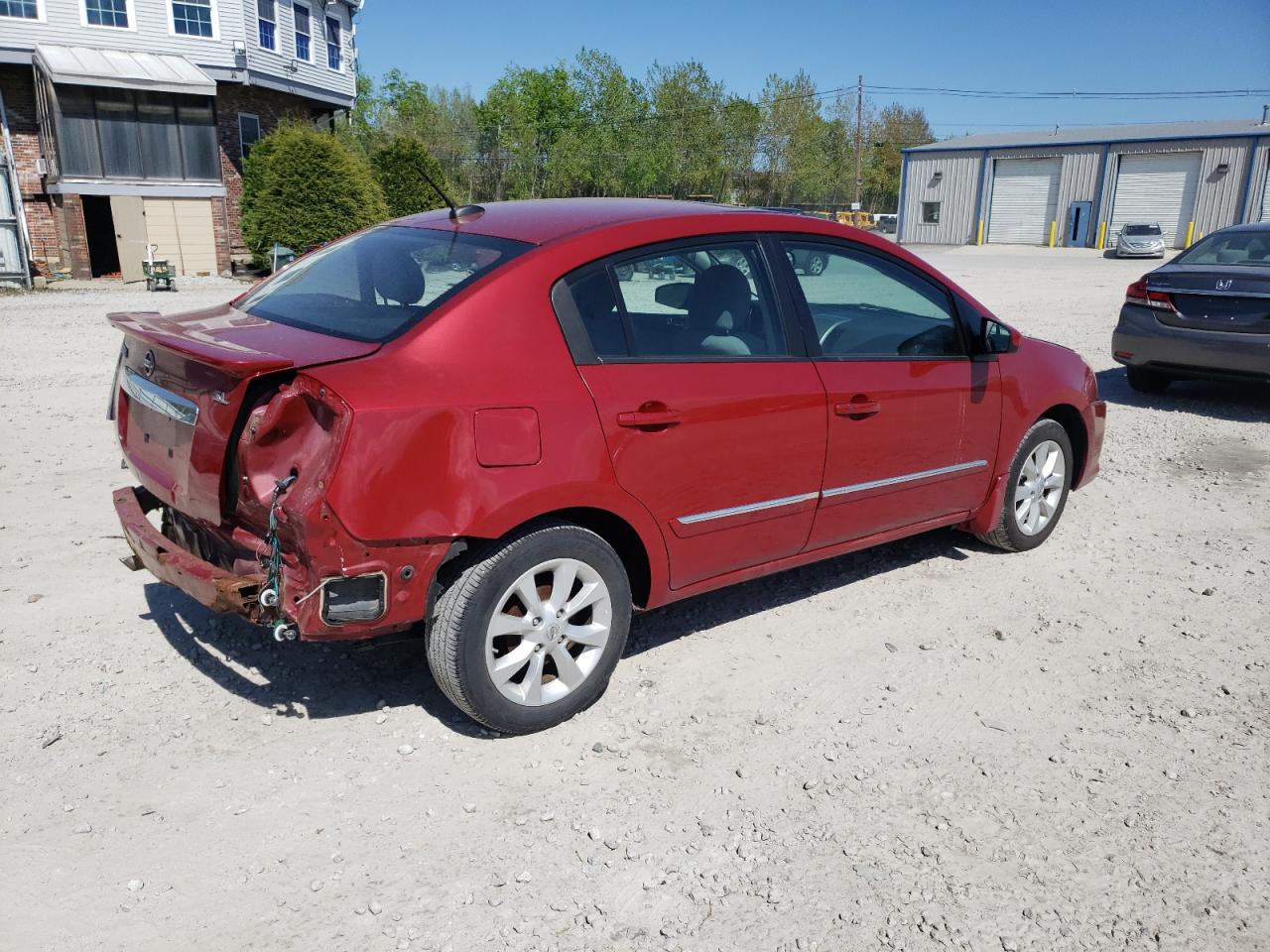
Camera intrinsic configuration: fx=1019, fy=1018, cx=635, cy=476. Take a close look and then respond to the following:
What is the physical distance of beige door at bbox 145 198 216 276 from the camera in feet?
84.2

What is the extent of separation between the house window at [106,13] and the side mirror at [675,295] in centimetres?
2695

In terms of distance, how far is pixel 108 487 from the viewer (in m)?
6.18

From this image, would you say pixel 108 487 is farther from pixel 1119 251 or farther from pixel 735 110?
pixel 735 110

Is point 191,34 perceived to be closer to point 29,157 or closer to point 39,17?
point 39,17

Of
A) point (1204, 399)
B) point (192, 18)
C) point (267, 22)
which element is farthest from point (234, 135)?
point (1204, 399)

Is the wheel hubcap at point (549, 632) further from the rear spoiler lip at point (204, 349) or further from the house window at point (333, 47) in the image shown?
the house window at point (333, 47)

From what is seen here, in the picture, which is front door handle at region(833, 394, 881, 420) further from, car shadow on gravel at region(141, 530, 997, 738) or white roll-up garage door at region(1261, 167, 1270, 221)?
white roll-up garage door at region(1261, 167, 1270, 221)

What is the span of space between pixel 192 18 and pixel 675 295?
27403mm

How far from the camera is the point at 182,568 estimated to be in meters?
3.45

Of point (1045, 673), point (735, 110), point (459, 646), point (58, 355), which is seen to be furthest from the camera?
point (735, 110)

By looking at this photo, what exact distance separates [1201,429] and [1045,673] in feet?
17.8

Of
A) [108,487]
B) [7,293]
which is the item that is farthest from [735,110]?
[108,487]

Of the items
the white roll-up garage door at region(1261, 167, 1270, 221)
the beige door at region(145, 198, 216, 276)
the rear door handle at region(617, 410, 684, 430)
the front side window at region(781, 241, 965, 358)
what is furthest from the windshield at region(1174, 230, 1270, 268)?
the white roll-up garage door at region(1261, 167, 1270, 221)

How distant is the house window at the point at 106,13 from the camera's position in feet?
82.0
